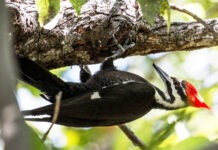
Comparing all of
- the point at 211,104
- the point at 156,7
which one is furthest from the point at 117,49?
the point at 211,104

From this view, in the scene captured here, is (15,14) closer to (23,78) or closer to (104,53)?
(23,78)

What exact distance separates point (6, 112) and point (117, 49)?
2.07 meters

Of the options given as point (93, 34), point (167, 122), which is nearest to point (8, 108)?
point (167, 122)

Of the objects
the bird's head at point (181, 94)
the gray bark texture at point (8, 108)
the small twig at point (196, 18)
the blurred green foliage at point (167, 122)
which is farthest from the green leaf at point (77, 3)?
the bird's head at point (181, 94)

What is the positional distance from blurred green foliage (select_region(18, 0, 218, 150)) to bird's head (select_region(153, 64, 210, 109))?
59mm

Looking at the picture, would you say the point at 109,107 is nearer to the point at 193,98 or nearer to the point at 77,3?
the point at 193,98

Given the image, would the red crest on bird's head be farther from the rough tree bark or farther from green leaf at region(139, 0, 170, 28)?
green leaf at region(139, 0, 170, 28)

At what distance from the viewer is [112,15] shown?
256 centimetres

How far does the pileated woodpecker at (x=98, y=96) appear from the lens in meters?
2.41

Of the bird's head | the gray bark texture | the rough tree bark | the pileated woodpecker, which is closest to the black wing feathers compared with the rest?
the pileated woodpecker

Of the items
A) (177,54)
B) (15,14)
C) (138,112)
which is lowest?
(177,54)

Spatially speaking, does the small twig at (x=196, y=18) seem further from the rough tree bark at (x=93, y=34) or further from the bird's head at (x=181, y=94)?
the bird's head at (x=181, y=94)

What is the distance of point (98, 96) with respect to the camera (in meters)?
2.59

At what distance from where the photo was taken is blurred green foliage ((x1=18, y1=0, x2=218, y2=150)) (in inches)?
56.3
